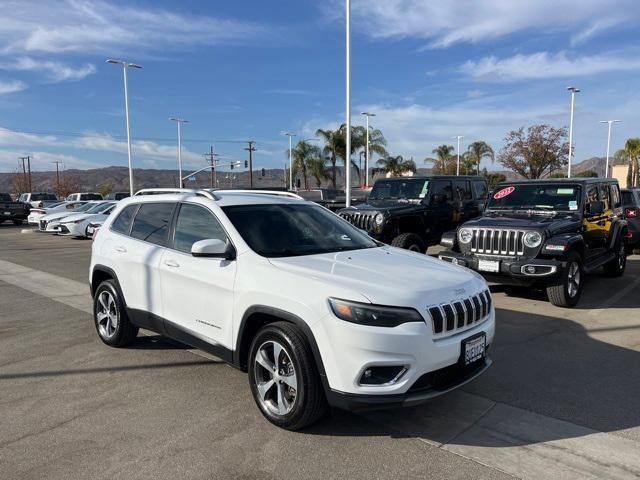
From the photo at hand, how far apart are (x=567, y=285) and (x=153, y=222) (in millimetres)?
5496

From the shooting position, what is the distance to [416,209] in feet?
34.5

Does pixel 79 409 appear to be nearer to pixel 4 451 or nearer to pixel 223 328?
pixel 4 451

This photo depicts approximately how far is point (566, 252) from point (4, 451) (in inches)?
261

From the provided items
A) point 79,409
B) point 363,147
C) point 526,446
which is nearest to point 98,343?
point 79,409

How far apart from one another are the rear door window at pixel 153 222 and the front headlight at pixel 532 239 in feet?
16.0

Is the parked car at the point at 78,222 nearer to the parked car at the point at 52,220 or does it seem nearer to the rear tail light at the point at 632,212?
the parked car at the point at 52,220

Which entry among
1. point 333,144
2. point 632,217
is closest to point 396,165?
point 333,144

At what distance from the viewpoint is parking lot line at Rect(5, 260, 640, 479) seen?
10.3ft

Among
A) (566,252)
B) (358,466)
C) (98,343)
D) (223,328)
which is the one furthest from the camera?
(566,252)

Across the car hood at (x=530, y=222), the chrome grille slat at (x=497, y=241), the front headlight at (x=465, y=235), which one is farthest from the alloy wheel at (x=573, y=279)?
the front headlight at (x=465, y=235)

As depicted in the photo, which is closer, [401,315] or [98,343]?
[401,315]

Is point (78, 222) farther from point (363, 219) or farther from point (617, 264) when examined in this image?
point (617, 264)

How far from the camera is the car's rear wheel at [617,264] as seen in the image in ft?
30.7

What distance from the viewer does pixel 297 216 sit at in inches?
188
